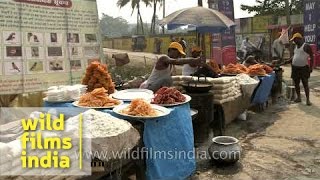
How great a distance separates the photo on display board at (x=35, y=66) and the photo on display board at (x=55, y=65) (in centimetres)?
15

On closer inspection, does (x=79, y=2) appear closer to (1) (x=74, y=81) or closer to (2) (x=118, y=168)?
(1) (x=74, y=81)

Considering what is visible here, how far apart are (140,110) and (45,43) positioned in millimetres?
2633

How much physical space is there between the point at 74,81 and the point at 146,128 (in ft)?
9.33

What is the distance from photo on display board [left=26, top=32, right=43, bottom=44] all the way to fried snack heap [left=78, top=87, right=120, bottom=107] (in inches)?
69.9

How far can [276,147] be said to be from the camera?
575 centimetres

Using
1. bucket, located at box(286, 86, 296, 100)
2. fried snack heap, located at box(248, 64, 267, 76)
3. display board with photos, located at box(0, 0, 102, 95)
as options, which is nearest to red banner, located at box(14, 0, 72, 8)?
display board with photos, located at box(0, 0, 102, 95)

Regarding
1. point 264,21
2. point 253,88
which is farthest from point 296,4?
point 253,88

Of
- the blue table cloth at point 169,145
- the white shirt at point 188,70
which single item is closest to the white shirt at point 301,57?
the white shirt at point 188,70

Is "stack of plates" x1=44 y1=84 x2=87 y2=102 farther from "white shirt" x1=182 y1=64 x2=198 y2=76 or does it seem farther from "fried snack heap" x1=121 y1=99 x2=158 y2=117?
"white shirt" x1=182 y1=64 x2=198 y2=76

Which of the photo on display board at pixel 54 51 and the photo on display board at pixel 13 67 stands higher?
the photo on display board at pixel 54 51

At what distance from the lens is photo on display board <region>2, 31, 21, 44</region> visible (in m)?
4.97

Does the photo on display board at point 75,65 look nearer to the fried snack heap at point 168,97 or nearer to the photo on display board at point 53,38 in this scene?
the photo on display board at point 53,38

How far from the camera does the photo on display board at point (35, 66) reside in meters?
5.34

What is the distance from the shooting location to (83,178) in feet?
8.51
